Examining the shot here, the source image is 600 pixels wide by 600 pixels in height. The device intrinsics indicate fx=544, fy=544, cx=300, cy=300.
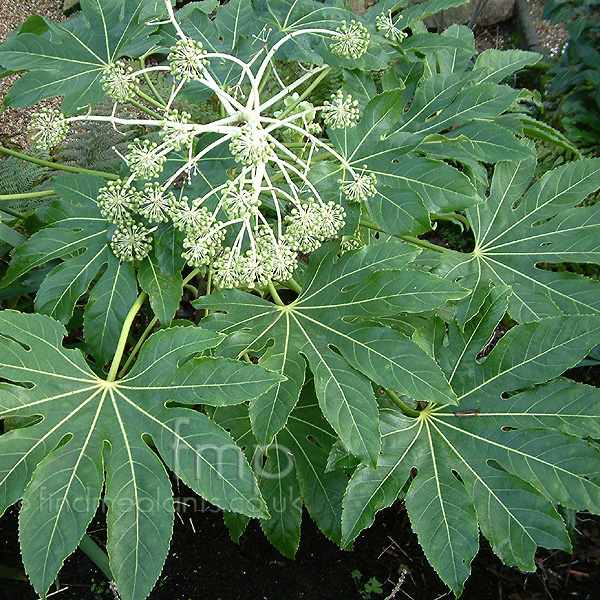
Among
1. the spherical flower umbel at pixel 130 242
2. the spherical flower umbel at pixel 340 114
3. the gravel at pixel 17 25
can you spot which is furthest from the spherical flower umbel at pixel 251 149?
the gravel at pixel 17 25

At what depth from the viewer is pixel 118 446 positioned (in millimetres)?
1204

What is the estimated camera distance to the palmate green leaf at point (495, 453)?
1.23 metres

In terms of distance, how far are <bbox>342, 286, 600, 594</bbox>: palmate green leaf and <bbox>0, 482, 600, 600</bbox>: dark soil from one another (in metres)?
0.67

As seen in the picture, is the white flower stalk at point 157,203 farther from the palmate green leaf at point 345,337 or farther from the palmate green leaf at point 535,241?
the palmate green leaf at point 535,241

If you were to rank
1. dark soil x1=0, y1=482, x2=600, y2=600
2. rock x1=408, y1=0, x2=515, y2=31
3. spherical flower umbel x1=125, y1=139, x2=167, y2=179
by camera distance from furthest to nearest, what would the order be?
rock x1=408, y1=0, x2=515, y2=31 → dark soil x1=0, y1=482, x2=600, y2=600 → spherical flower umbel x1=125, y1=139, x2=167, y2=179

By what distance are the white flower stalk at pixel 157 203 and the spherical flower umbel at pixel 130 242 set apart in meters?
0.08

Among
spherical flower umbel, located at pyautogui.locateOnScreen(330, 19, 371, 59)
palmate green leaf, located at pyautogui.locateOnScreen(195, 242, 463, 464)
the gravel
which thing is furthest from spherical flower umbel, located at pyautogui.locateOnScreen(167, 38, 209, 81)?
the gravel

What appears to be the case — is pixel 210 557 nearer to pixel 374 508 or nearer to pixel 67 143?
pixel 374 508

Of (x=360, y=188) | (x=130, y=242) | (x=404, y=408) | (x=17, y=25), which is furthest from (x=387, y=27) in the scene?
(x=17, y=25)

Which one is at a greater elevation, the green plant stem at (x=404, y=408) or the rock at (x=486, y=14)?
the rock at (x=486, y=14)

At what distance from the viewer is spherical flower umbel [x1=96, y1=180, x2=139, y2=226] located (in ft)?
4.20

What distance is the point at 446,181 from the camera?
135cm

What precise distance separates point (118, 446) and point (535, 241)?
129 cm

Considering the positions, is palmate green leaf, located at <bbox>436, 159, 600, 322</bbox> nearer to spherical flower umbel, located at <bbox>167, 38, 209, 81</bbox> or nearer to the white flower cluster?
the white flower cluster
